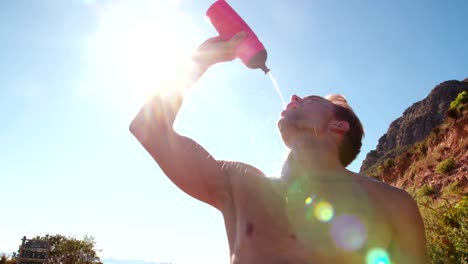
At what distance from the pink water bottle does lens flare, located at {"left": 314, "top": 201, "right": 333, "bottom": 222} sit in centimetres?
114

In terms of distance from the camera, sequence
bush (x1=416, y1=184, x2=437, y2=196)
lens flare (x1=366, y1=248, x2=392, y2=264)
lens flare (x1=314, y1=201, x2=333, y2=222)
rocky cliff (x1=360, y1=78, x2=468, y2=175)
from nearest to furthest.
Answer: lens flare (x1=366, y1=248, x2=392, y2=264) < lens flare (x1=314, y1=201, x2=333, y2=222) < bush (x1=416, y1=184, x2=437, y2=196) < rocky cliff (x1=360, y1=78, x2=468, y2=175)

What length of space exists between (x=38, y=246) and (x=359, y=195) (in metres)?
24.6

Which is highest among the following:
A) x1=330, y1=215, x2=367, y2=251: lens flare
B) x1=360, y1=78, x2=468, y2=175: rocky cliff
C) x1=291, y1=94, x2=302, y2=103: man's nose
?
x1=360, y1=78, x2=468, y2=175: rocky cliff

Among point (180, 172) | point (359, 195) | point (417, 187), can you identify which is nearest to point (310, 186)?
point (359, 195)

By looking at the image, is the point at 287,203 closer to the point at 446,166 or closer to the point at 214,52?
the point at 214,52

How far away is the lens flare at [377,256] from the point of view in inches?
75.4

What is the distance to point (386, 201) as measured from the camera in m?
2.03

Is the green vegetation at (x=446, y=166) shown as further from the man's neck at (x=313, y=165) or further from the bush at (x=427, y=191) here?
the man's neck at (x=313, y=165)

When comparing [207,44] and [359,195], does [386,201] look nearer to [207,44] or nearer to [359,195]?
[359,195]

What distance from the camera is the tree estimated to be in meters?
32.4

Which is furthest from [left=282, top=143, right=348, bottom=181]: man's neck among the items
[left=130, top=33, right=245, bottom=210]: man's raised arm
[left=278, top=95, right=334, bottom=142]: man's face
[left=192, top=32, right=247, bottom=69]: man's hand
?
[left=192, top=32, right=247, bottom=69]: man's hand

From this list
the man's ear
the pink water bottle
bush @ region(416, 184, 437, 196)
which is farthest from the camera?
bush @ region(416, 184, 437, 196)

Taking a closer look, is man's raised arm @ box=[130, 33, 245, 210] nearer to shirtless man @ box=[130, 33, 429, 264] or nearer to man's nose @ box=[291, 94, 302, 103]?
shirtless man @ box=[130, 33, 429, 264]

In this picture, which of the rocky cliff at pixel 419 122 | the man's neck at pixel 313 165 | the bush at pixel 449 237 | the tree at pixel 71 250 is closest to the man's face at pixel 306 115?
the man's neck at pixel 313 165
